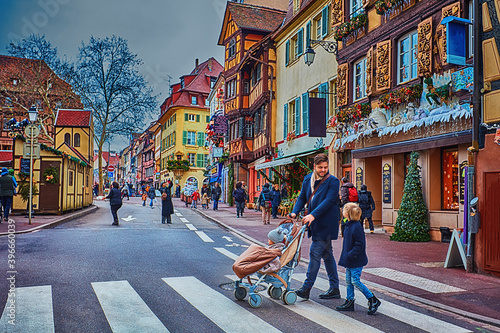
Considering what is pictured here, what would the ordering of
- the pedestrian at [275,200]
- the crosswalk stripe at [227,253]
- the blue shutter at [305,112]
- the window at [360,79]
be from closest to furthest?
the crosswalk stripe at [227,253], the window at [360,79], the pedestrian at [275,200], the blue shutter at [305,112]

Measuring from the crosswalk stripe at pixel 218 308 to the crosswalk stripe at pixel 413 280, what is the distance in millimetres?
3087

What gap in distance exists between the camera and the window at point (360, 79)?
1734 cm

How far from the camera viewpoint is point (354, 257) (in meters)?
5.69

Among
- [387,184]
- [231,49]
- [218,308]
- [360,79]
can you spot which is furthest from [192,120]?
[218,308]

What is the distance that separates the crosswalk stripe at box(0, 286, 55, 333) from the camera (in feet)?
15.3

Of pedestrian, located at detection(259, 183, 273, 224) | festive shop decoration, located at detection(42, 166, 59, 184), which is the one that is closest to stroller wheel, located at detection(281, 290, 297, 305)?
pedestrian, located at detection(259, 183, 273, 224)

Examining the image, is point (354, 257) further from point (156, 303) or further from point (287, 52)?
point (287, 52)

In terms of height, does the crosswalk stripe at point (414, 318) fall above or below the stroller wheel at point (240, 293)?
below

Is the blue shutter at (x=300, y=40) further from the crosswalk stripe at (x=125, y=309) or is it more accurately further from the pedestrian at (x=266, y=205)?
the crosswalk stripe at (x=125, y=309)

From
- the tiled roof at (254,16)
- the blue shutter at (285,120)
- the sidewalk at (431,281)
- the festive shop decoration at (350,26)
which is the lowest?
the sidewalk at (431,281)

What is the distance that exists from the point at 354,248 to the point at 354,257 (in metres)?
0.10

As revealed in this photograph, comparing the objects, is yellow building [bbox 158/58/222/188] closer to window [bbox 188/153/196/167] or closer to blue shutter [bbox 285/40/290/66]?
window [bbox 188/153/196/167]

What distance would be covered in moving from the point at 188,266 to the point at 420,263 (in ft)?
14.7

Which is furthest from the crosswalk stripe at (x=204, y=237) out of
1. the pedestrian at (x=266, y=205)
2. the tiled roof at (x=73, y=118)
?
the tiled roof at (x=73, y=118)
